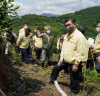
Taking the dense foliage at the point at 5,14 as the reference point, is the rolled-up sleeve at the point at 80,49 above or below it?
below

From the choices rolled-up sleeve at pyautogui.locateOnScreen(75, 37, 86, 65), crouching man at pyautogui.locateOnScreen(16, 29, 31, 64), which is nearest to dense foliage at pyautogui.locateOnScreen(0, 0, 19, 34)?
rolled-up sleeve at pyautogui.locateOnScreen(75, 37, 86, 65)

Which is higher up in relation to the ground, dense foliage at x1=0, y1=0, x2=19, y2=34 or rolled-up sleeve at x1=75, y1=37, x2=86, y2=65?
dense foliage at x1=0, y1=0, x2=19, y2=34

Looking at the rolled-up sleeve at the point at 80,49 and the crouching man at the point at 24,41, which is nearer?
the rolled-up sleeve at the point at 80,49

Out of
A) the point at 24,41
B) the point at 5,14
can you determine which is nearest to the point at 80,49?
the point at 5,14

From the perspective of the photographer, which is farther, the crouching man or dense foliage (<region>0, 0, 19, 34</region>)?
the crouching man

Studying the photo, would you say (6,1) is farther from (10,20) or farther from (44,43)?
(44,43)

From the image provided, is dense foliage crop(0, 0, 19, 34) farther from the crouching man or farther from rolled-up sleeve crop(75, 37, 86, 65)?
the crouching man

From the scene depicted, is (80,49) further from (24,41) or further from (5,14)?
(24,41)

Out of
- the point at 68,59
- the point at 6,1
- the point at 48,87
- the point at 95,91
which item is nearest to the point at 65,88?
the point at 48,87

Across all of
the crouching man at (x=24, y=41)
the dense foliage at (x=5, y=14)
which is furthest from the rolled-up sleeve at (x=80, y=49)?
the crouching man at (x=24, y=41)

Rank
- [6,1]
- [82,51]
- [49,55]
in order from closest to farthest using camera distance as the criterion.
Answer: [6,1], [82,51], [49,55]

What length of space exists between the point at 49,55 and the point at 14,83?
2.53 metres

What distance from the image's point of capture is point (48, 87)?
3434mm

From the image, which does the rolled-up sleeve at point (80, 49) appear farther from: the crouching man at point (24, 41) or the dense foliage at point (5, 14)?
the crouching man at point (24, 41)
